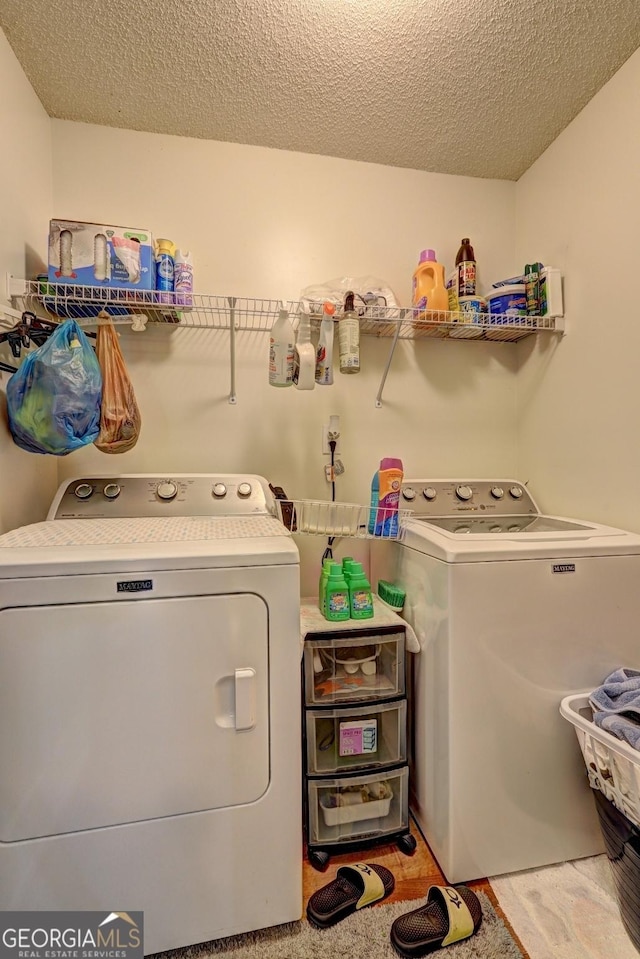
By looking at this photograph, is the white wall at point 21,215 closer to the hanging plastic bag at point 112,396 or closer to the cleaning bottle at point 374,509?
the hanging plastic bag at point 112,396

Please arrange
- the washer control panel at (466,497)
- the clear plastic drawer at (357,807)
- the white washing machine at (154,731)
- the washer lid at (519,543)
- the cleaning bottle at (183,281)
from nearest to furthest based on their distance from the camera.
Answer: the white washing machine at (154,731) < the washer lid at (519,543) < the clear plastic drawer at (357,807) < the cleaning bottle at (183,281) < the washer control panel at (466,497)

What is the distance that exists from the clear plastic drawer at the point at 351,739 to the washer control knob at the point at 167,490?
848mm

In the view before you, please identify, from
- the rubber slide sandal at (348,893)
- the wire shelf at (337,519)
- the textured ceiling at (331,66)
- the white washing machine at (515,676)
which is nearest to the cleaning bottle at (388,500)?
the wire shelf at (337,519)

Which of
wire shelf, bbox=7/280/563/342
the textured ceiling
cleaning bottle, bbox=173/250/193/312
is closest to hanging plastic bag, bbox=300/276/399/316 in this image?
wire shelf, bbox=7/280/563/342

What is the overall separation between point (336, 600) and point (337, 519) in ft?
1.00

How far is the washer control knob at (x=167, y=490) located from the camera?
5.09 ft

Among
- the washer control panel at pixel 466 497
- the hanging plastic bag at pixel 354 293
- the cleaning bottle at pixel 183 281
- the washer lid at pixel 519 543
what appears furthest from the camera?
the washer control panel at pixel 466 497

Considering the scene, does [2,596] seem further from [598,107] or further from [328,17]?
[598,107]

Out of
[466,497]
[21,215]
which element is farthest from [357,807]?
[21,215]

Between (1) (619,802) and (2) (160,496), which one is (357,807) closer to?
(1) (619,802)

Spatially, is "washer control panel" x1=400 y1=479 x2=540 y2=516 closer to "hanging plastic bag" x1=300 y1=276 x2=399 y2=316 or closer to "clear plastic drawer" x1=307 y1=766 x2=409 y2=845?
"hanging plastic bag" x1=300 y1=276 x2=399 y2=316

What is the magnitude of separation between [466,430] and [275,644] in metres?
1.40

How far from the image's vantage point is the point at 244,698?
40.1 inches

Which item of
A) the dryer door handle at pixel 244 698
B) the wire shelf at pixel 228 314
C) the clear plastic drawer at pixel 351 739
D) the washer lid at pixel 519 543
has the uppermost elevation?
the wire shelf at pixel 228 314
